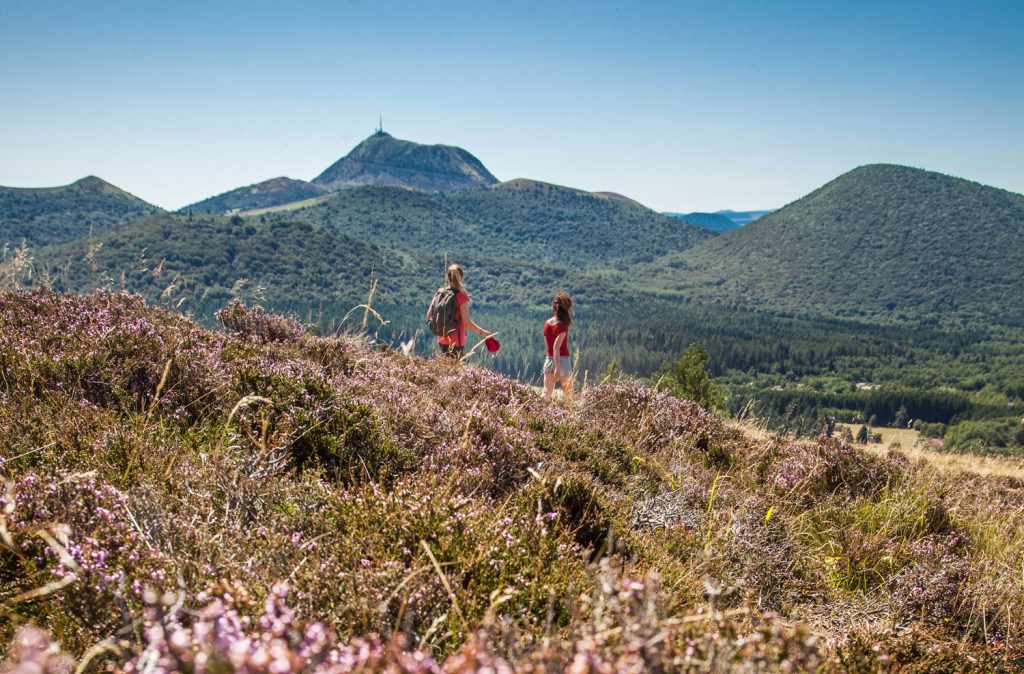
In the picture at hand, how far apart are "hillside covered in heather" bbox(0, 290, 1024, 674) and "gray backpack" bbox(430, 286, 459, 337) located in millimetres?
2750

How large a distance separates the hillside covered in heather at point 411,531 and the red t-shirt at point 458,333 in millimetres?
2567

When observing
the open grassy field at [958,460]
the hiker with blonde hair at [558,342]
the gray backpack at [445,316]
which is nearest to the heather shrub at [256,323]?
the gray backpack at [445,316]

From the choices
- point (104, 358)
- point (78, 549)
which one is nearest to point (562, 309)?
point (104, 358)

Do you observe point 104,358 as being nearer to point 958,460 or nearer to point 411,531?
point 411,531

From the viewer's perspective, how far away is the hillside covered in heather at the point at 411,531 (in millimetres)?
1310

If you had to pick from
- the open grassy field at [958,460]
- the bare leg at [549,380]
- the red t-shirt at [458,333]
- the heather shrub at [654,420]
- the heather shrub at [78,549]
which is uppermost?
the red t-shirt at [458,333]

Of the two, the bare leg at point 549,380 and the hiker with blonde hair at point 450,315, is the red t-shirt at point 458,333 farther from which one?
the bare leg at point 549,380

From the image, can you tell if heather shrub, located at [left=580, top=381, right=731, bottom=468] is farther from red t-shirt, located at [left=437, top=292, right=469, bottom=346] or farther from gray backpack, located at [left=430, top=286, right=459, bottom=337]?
gray backpack, located at [left=430, top=286, right=459, bottom=337]

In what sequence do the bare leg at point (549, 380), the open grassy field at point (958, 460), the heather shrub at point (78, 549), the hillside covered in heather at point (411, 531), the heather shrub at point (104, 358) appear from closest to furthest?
the hillside covered in heather at point (411, 531) < the heather shrub at point (78, 549) < the heather shrub at point (104, 358) < the bare leg at point (549, 380) < the open grassy field at point (958, 460)

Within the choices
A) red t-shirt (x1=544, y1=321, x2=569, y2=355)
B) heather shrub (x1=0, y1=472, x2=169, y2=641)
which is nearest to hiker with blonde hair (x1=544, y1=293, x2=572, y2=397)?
red t-shirt (x1=544, y1=321, x2=569, y2=355)

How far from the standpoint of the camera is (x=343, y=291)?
176000 millimetres

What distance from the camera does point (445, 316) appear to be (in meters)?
7.95

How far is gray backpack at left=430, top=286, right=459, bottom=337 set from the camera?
7.91 metres

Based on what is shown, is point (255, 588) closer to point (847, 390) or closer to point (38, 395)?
point (38, 395)
